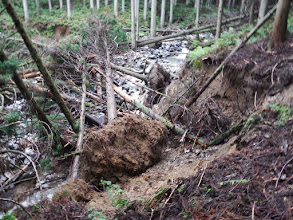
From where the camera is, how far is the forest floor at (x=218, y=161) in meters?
3.20

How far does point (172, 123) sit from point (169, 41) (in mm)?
13879

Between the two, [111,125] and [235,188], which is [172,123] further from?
[235,188]

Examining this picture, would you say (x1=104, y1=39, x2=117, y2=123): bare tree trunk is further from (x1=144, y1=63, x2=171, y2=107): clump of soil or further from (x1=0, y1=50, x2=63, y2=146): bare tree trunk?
(x1=144, y1=63, x2=171, y2=107): clump of soil

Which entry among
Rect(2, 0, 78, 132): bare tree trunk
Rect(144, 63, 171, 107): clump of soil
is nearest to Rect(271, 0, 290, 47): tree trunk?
Rect(144, 63, 171, 107): clump of soil

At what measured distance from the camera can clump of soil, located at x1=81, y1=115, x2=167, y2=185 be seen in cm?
561

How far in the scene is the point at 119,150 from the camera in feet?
18.7

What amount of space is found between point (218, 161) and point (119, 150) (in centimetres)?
235

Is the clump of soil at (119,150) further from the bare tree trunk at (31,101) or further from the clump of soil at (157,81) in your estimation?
the clump of soil at (157,81)

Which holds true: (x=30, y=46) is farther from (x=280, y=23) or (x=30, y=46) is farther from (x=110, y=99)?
(x=280, y=23)

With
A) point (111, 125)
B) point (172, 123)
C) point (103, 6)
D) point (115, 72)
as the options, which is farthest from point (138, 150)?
point (103, 6)

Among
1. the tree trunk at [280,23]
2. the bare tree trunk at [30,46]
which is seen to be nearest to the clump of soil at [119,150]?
the bare tree trunk at [30,46]

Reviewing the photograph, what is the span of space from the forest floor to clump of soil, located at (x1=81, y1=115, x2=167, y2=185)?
3cm

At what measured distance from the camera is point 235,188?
11.0 ft

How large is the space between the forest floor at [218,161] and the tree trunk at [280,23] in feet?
0.72
